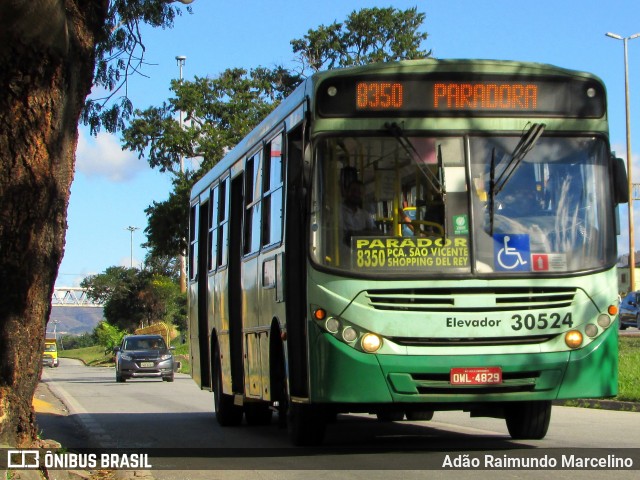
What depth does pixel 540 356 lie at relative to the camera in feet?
33.9

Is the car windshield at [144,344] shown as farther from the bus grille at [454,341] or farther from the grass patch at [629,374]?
the bus grille at [454,341]

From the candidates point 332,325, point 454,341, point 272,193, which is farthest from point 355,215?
point 272,193

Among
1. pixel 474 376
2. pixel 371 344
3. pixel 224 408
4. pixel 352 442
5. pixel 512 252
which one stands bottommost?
pixel 352 442

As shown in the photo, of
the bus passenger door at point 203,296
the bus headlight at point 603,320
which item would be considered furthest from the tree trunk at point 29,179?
the bus passenger door at point 203,296

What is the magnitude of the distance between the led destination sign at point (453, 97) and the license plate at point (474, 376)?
88.3 inches

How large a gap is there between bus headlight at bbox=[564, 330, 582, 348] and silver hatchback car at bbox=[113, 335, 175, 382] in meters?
30.5

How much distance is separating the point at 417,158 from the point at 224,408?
702 centimetres

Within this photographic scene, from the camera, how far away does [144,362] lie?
4025cm

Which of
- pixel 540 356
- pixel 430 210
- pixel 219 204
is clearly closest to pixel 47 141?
pixel 430 210

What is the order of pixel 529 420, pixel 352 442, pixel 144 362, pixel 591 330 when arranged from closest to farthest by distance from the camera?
pixel 591 330, pixel 529 420, pixel 352 442, pixel 144 362

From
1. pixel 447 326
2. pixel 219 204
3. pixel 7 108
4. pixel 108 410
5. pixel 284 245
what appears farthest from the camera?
pixel 108 410

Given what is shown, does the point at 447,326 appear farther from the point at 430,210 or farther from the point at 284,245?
the point at 284,245

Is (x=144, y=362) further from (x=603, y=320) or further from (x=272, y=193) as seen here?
(x=603, y=320)

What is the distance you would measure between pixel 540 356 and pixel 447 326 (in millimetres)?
854
